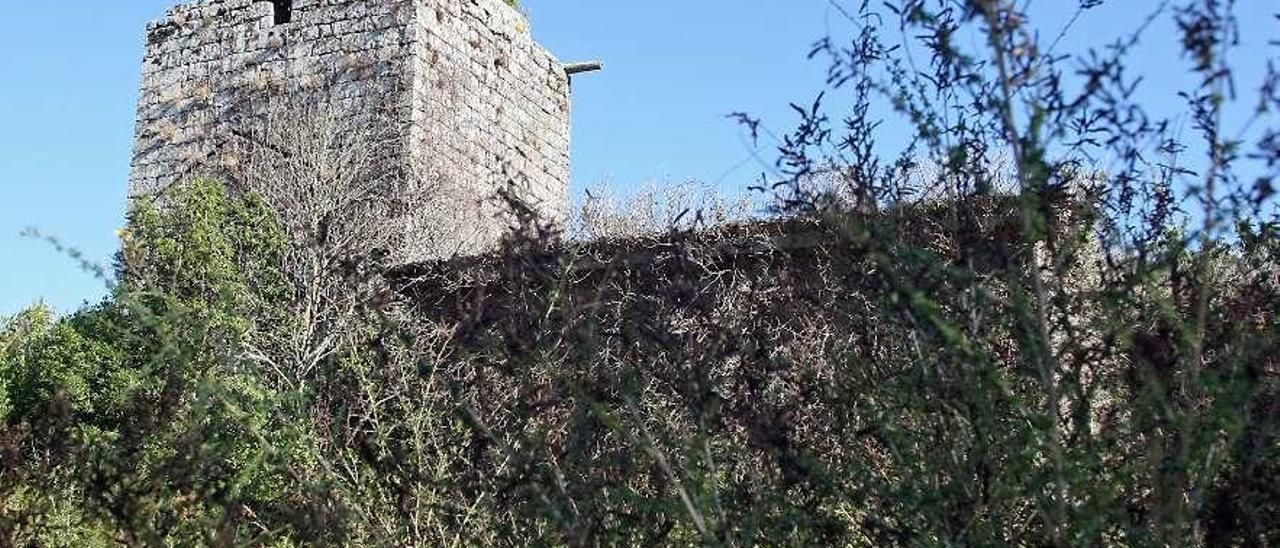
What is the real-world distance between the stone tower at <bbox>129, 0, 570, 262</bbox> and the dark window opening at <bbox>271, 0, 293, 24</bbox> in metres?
0.01

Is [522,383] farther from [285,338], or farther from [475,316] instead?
[285,338]

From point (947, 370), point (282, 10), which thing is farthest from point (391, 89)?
point (947, 370)

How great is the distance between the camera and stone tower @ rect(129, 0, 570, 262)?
12820mm

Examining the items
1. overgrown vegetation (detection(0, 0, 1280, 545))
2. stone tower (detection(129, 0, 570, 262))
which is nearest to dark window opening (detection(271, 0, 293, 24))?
stone tower (detection(129, 0, 570, 262))

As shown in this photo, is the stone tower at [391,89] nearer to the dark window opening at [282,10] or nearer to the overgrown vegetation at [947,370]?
the dark window opening at [282,10]

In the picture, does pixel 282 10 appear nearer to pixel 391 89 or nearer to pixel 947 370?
pixel 391 89

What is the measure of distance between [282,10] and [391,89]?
5.00 feet

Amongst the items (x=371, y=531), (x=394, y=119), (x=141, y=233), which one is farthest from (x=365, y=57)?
(x=371, y=531)

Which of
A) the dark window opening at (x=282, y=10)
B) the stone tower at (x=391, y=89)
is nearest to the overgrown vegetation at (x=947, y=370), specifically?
the stone tower at (x=391, y=89)

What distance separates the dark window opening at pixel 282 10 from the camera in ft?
44.7

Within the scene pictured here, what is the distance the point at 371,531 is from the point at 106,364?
6.83m

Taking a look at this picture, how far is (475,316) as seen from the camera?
2.90 meters

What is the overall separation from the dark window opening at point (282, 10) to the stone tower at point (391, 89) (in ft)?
0.04

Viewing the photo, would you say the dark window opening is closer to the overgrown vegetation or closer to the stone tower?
the stone tower
